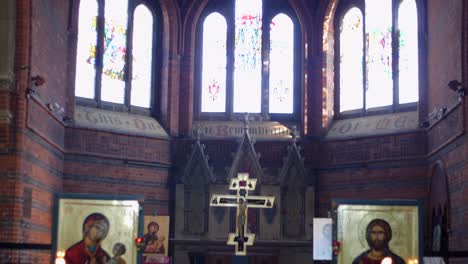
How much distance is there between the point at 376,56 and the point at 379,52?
144 mm

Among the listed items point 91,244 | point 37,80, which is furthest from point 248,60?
point 91,244

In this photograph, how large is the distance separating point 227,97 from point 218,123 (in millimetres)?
824

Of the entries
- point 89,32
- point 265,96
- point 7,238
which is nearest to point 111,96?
point 89,32

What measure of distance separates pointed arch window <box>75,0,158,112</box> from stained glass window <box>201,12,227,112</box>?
1445mm

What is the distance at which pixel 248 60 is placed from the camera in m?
26.7

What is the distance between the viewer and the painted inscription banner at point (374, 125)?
2402cm

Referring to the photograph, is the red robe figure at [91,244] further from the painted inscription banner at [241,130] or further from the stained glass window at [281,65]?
the stained glass window at [281,65]

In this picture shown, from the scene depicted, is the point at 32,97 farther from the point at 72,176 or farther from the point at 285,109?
the point at 285,109

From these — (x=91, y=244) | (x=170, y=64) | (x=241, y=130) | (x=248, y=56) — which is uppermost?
(x=248, y=56)

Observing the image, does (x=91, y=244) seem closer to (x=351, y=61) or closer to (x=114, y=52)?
(x=114, y=52)

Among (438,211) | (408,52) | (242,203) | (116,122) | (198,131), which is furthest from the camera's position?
(198,131)

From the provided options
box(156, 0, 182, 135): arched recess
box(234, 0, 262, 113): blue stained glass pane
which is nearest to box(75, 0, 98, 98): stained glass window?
box(156, 0, 182, 135): arched recess

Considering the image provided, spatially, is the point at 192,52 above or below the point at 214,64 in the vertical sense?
above

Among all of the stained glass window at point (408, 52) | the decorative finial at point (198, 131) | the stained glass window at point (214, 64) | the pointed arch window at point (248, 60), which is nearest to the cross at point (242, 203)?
the decorative finial at point (198, 131)
